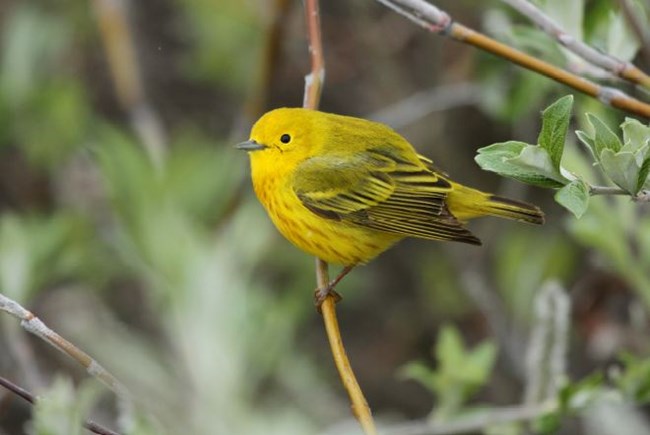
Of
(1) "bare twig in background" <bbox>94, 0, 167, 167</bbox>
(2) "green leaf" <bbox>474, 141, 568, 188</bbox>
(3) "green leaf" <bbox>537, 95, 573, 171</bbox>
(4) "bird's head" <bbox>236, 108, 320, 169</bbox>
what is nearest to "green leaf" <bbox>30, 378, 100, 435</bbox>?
(2) "green leaf" <bbox>474, 141, 568, 188</bbox>

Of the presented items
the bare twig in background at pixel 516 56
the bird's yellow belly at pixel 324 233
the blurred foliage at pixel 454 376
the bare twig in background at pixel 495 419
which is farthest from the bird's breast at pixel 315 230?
the bare twig in background at pixel 516 56

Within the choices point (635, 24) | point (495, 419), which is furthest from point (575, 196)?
point (495, 419)

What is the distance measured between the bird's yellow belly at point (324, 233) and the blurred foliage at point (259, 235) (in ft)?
0.42

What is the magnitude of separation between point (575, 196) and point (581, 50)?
25.6 inches

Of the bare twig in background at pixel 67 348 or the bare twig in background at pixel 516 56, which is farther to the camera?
the bare twig in background at pixel 516 56

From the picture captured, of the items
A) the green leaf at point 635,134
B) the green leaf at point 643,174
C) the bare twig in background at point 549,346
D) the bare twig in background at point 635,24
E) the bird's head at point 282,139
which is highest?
the bird's head at point 282,139

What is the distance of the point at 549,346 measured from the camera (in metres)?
3.13

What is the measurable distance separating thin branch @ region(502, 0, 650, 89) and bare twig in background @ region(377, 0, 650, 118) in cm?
5

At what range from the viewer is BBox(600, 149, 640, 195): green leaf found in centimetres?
208

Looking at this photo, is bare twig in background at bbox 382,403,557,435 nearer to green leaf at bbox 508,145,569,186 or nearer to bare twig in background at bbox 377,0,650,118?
bare twig in background at bbox 377,0,650,118

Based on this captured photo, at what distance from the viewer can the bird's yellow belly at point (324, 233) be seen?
3.63 m

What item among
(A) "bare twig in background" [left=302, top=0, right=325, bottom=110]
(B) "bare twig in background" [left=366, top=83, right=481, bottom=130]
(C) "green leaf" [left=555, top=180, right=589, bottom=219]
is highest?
(B) "bare twig in background" [left=366, top=83, right=481, bottom=130]

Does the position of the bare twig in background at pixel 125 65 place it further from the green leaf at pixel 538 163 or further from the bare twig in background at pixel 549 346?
the green leaf at pixel 538 163

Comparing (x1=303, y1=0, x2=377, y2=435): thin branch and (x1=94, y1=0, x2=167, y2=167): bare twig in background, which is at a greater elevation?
(x1=94, y1=0, x2=167, y2=167): bare twig in background
